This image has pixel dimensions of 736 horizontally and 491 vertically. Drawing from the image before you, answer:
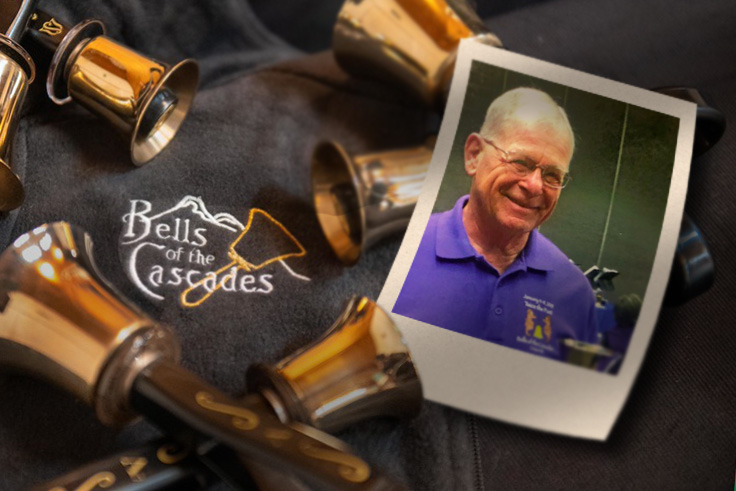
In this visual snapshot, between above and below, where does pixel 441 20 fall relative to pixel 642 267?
above

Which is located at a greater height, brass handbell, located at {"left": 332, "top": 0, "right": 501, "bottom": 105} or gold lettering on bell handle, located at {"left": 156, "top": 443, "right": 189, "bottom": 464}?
brass handbell, located at {"left": 332, "top": 0, "right": 501, "bottom": 105}

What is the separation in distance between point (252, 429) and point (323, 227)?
216 millimetres

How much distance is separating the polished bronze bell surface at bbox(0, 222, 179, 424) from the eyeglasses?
29cm

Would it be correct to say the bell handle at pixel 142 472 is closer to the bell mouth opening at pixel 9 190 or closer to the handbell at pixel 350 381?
the handbell at pixel 350 381

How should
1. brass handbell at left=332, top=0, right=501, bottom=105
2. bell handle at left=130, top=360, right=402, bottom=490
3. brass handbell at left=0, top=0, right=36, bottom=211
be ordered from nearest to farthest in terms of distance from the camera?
bell handle at left=130, top=360, right=402, bottom=490, brass handbell at left=0, top=0, right=36, bottom=211, brass handbell at left=332, top=0, right=501, bottom=105

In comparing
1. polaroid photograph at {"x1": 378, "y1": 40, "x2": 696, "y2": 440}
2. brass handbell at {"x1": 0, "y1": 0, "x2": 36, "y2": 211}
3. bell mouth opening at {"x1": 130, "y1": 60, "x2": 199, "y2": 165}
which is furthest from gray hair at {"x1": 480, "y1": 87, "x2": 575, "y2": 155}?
brass handbell at {"x1": 0, "y1": 0, "x2": 36, "y2": 211}

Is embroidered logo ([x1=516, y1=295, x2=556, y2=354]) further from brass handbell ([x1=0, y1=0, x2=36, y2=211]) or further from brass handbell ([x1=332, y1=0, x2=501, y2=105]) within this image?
brass handbell ([x1=0, y1=0, x2=36, y2=211])

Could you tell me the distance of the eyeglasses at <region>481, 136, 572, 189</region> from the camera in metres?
0.58

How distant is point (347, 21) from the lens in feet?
2.14

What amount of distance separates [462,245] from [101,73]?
315 mm

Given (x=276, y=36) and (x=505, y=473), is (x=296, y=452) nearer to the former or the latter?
(x=505, y=473)

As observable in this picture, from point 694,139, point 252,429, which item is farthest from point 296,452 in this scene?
point 694,139

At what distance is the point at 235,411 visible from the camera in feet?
1.50

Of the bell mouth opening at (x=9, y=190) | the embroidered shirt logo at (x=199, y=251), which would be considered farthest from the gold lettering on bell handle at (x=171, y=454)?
the bell mouth opening at (x=9, y=190)
